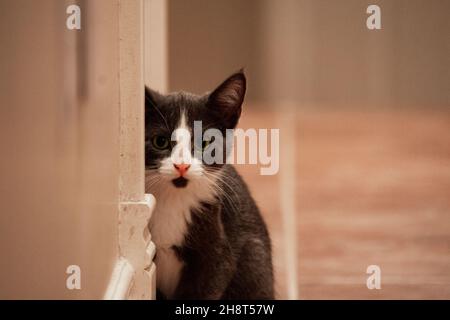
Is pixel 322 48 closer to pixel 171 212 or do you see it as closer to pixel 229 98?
pixel 229 98

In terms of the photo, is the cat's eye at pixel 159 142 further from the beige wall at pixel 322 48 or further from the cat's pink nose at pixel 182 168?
the beige wall at pixel 322 48

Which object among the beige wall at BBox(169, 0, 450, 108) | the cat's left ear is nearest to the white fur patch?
the cat's left ear

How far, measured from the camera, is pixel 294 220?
2865 millimetres

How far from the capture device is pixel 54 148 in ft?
3.17

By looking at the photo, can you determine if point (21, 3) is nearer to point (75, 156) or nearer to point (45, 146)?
point (45, 146)

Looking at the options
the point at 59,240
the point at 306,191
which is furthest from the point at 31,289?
the point at 306,191

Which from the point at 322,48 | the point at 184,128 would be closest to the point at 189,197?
the point at 184,128

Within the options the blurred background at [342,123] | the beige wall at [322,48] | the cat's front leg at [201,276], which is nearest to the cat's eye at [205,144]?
the cat's front leg at [201,276]

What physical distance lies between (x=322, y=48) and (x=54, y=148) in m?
5.78

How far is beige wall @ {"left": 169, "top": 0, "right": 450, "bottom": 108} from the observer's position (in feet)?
19.3

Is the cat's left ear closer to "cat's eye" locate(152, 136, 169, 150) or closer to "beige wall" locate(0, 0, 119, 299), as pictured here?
"cat's eye" locate(152, 136, 169, 150)

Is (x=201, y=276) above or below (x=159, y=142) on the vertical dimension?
below

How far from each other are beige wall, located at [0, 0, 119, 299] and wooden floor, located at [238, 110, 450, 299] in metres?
0.89

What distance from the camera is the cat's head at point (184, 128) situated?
5.09 ft
